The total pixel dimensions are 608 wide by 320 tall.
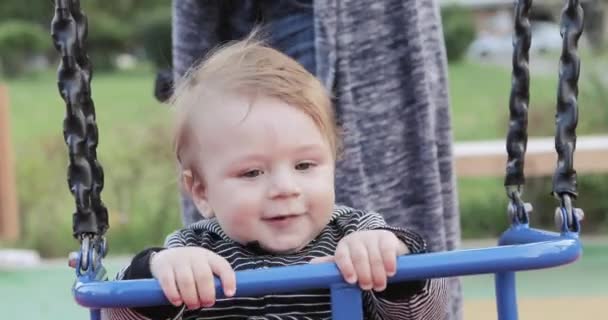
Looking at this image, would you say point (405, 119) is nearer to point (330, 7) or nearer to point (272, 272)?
point (330, 7)

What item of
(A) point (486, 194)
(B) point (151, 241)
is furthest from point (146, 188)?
(A) point (486, 194)

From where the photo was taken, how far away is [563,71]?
1003mm

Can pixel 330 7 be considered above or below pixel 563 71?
above

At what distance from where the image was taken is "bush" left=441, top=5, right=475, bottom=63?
1066 centimetres

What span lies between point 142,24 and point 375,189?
11.6 meters

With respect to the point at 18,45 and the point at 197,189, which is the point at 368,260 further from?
the point at 18,45

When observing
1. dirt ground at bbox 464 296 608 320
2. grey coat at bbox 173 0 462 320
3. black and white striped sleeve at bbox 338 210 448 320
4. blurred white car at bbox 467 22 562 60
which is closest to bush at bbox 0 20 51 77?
→ blurred white car at bbox 467 22 562 60

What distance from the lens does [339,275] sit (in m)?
0.87

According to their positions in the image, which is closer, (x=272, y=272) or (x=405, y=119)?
(x=272, y=272)

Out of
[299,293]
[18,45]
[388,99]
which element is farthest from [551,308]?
[18,45]

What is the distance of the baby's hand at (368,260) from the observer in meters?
0.88

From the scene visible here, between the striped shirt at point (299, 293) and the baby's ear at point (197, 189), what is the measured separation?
1.3 inches

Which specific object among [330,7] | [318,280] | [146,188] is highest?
[146,188]

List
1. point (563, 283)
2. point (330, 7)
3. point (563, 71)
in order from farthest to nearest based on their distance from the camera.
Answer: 1. point (563, 283)
2. point (330, 7)
3. point (563, 71)
